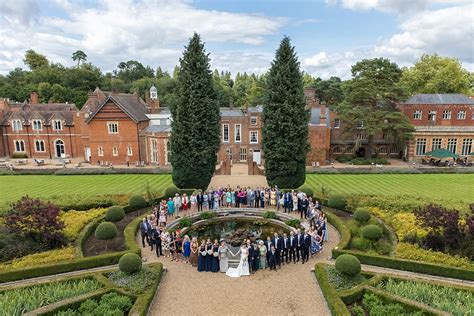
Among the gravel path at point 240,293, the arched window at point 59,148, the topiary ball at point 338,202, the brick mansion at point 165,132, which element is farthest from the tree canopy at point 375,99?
the arched window at point 59,148

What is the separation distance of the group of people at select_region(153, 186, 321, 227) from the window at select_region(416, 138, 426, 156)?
30772mm

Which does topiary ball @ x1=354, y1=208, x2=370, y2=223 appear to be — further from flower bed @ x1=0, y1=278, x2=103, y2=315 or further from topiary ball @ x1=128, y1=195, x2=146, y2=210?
topiary ball @ x1=128, y1=195, x2=146, y2=210

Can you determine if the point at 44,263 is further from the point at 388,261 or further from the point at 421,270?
the point at 421,270

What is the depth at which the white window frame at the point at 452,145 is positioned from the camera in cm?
4425

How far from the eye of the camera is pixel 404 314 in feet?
33.1

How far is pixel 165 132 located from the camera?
1564 inches

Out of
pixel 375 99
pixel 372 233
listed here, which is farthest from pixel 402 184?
pixel 372 233

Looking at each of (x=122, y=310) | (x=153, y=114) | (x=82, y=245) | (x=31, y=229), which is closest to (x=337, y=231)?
(x=122, y=310)

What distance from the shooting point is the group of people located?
67.0 ft

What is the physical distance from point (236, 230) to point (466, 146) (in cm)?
4161

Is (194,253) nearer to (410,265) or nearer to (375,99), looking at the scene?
(410,265)

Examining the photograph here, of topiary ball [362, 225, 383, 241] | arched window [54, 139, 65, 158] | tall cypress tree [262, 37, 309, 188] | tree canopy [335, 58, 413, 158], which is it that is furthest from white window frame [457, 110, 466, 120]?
arched window [54, 139, 65, 158]

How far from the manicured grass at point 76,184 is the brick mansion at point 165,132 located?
7.42 metres

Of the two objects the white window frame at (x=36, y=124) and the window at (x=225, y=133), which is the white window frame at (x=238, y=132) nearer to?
the window at (x=225, y=133)
